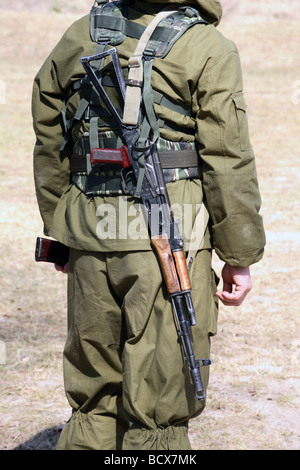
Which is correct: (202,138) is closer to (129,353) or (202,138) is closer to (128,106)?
(128,106)

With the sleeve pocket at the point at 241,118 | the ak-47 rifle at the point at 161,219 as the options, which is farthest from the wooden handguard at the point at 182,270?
the sleeve pocket at the point at 241,118

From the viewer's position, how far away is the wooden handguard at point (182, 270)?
2.56 metres

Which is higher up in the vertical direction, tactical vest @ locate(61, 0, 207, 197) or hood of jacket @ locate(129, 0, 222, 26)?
hood of jacket @ locate(129, 0, 222, 26)

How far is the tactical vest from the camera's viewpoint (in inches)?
101

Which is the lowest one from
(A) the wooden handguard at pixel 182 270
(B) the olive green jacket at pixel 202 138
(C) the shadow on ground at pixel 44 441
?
(C) the shadow on ground at pixel 44 441

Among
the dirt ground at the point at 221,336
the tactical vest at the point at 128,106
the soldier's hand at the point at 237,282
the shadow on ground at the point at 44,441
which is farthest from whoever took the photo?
the dirt ground at the point at 221,336

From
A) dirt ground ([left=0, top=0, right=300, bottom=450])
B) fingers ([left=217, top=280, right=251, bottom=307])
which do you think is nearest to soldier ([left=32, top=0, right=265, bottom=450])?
fingers ([left=217, top=280, right=251, bottom=307])

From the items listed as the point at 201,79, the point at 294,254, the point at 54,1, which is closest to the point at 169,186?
the point at 201,79

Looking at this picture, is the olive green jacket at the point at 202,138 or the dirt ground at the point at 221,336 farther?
the dirt ground at the point at 221,336

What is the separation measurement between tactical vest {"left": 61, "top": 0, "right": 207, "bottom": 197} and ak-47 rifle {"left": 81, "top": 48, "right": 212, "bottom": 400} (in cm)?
4

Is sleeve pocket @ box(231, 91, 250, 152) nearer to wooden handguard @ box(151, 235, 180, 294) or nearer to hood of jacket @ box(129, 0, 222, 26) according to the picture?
hood of jacket @ box(129, 0, 222, 26)

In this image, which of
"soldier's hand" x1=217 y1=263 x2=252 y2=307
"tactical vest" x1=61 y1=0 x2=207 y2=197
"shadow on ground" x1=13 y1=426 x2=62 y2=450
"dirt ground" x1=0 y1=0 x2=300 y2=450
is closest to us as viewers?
"tactical vest" x1=61 y1=0 x2=207 y2=197

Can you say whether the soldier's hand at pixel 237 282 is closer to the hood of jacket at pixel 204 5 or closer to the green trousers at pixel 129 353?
the green trousers at pixel 129 353

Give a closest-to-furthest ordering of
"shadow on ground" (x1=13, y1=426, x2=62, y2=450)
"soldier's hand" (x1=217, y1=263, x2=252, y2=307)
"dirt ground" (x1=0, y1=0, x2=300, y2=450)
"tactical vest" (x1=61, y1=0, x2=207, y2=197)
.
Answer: "tactical vest" (x1=61, y1=0, x2=207, y2=197) → "soldier's hand" (x1=217, y1=263, x2=252, y2=307) → "shadow on ground" (x1=13, y1=426, x2=62, y2=450) → "dirt ground" (x1=0, y1=0, x2=300, y2=450)
